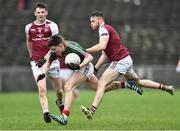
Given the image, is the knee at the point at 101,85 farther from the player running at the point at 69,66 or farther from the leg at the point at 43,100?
the leg at the point at 43,100

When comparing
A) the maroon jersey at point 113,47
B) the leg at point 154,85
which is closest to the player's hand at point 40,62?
the maroon jersey at point 113,47

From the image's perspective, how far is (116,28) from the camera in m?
38.5

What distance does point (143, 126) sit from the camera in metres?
11.8

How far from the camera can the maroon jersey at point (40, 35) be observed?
13.9 meters

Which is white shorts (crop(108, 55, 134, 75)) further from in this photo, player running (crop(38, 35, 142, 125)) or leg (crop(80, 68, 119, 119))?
player running (crop(38, 35, 142, 125))

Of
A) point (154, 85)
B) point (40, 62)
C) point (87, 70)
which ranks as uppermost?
point (87, 70)

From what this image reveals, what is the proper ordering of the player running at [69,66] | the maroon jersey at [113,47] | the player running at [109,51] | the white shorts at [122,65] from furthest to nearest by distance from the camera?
the white shorts at [122,65] → the maroon jersey at [113,47] → the player running at [109,51] → the player running at [69,66]

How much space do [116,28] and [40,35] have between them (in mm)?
24765

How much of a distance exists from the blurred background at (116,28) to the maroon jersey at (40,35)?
18997 millimetres

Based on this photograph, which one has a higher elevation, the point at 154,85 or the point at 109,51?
the point at 109,51

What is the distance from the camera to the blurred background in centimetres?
3319

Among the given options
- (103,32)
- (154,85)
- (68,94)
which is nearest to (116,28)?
(154,85)

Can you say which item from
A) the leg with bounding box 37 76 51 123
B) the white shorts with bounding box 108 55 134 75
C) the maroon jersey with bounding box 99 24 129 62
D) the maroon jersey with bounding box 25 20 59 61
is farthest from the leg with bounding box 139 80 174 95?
the leg with bounding box 37 76 51 123

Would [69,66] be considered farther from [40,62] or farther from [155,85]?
[155,85]
